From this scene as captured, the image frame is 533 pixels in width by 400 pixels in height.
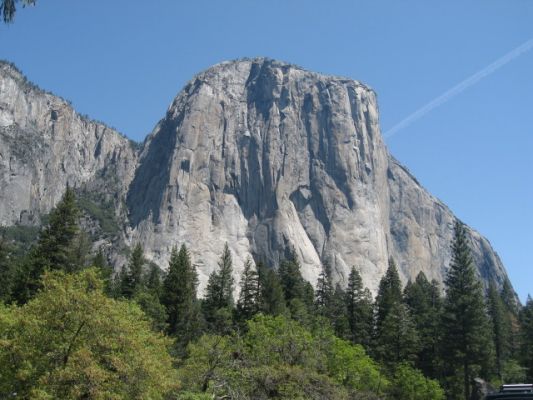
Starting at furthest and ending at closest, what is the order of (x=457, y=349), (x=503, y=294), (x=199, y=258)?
(x=199, y=258) < (x=503, y=294) < (x=457, y=349)

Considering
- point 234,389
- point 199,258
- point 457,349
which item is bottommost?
point 234,389

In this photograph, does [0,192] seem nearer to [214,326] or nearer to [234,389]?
[214,326]

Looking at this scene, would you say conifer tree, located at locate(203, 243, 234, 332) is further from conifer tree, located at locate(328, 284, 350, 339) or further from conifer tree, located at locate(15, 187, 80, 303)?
conifer tree, located at locate(15, 187, 80, 303)

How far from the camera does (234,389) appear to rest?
24953mm

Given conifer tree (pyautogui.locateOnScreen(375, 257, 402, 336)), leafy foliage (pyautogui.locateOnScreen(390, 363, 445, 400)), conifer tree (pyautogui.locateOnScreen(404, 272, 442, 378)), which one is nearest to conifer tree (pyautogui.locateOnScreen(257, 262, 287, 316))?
conifer tree (pyautogui.locateOnScreen(375, 257, 402, 336))

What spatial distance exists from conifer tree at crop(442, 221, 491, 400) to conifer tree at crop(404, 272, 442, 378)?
3264mm

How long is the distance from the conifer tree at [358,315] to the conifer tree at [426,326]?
506cm

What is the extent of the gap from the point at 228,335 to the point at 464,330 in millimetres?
23796

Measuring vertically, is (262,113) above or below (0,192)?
above

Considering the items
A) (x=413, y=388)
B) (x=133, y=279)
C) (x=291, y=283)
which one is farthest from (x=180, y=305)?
(x=413, y=388)

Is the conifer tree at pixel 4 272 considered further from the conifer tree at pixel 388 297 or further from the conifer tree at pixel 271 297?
the conifer tree at pixel 388 297

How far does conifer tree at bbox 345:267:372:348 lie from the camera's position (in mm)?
62375

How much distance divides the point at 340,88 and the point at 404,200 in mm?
42700


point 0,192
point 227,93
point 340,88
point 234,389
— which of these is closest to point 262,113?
point 227,93
